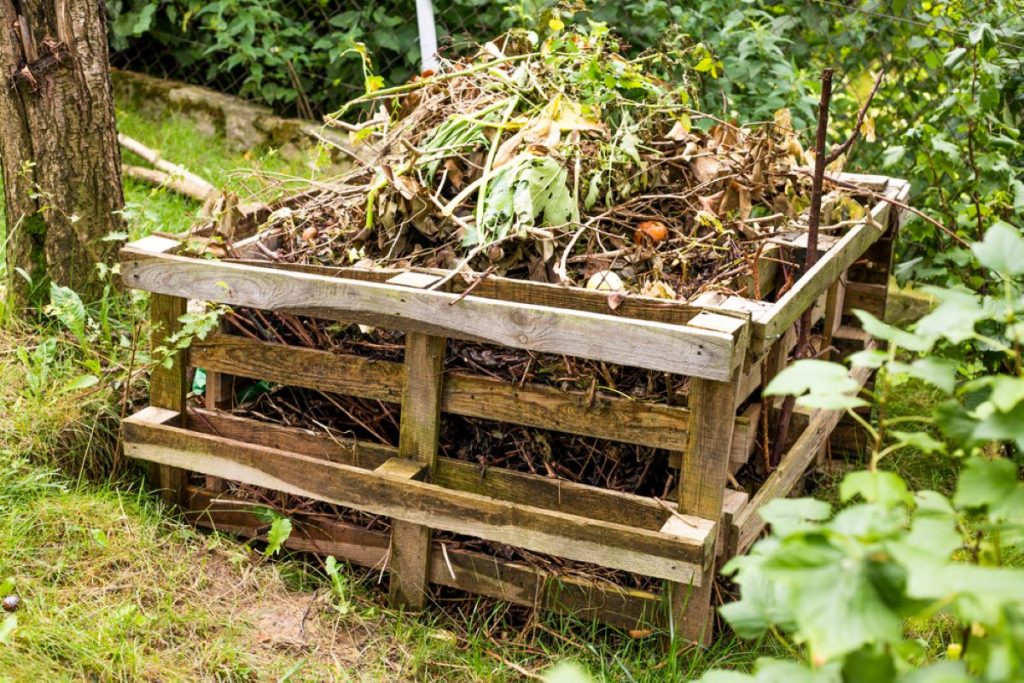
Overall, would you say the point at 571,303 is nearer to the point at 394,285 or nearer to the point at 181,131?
the point at 394,285

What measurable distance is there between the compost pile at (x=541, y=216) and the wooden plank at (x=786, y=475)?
0.25 m

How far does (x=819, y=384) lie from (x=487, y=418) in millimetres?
1600

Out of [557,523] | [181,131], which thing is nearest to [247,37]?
[181,131]

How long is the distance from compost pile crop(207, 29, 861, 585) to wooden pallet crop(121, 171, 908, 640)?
9cm

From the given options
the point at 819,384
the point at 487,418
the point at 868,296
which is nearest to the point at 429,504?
the point at 487,418

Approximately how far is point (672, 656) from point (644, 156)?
1484mm

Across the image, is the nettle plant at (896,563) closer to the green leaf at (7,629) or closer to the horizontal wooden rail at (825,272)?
the horizontal wooden rail at (825,272)

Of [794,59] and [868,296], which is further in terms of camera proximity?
[794,59]

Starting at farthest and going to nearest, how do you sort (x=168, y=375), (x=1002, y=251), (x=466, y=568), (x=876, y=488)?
1. (x=168, y=375)
2. (x=466, y=568)
3. (x=1002, y=251)
4. (x=876, y=488)

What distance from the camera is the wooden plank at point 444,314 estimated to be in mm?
2600

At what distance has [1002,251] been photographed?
1512 mm

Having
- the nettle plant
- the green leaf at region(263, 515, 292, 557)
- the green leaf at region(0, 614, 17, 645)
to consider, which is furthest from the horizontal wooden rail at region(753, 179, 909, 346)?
the green leaf at region(0, 614, 17, 645)

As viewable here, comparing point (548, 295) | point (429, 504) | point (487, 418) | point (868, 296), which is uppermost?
point (548, 295)

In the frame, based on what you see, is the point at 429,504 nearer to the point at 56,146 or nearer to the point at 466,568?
the point at 466,568
